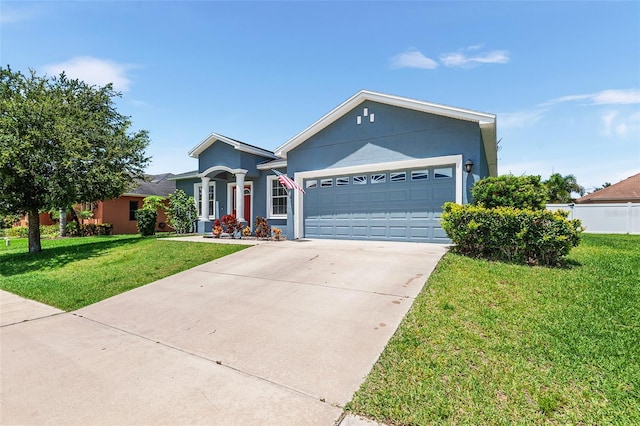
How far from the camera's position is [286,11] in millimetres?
9531

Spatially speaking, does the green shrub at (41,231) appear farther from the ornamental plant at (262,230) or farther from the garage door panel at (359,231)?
the garage door panel at (359,231)

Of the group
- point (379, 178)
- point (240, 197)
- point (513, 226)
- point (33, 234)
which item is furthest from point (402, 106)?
point (33, 234)

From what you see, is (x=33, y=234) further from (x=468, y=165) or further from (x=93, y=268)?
(x=468, y=165)

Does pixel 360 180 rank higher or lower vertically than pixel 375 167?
lower

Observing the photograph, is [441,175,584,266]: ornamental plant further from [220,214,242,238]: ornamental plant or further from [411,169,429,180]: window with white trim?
[220,214,242,238]: ornamental plant

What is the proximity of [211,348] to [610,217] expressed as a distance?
70.0 ft

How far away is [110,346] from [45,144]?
10.2 m

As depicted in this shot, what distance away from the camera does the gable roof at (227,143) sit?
44.2ft

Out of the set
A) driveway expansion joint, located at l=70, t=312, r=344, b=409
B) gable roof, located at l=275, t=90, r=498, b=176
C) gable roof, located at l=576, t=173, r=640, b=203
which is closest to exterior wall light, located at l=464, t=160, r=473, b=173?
gable roof, located at l=275, t=90, r=498, b=176

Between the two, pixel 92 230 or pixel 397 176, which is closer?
pixel 397 176

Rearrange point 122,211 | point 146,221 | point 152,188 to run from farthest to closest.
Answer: point 152,188 < point 122,211 < point 146,221

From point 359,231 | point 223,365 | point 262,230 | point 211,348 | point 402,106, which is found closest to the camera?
point 223,365

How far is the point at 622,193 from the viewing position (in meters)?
22.2

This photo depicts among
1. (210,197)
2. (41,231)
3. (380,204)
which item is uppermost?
(210,197)
